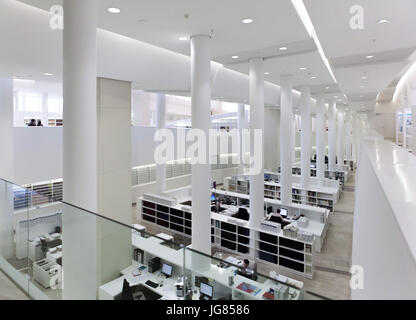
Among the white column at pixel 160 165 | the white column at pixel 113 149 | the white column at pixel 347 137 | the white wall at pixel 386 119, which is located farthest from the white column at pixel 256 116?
the white column at pixel 347 137

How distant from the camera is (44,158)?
1102cm

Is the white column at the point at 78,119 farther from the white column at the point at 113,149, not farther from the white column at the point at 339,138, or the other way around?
the white column at the point at 339,138

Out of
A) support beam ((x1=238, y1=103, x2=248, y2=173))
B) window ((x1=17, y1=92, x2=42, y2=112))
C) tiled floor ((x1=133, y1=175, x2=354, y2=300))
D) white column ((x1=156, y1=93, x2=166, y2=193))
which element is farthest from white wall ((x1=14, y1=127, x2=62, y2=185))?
support beam ((x1=238, y1=103, x2=248, y2=173))

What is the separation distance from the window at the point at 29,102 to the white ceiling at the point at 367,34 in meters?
19.8

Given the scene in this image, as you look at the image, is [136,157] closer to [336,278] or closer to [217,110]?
[336,278]

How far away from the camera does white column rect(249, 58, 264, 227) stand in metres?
8.45

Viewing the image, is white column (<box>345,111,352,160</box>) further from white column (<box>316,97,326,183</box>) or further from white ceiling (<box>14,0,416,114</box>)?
white ceiling (<box>14,0,416,114</box>)

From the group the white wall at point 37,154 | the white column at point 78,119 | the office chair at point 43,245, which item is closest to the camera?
the white column at point 78,119

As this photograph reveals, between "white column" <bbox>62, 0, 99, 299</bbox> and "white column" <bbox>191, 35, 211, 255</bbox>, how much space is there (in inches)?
108

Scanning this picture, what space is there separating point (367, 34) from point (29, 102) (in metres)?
21.6

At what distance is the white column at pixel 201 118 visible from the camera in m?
5.91

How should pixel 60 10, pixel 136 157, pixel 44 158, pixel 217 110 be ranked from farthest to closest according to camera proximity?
pixel 217 110
pixel 136 157
pixel 44 158
pixel 60 10
